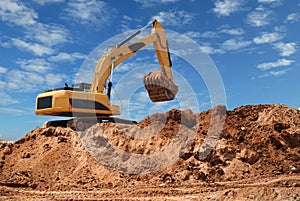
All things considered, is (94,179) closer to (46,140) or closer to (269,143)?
(46,140)

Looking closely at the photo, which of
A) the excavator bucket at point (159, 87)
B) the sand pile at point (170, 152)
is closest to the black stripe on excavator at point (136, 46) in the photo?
the excavator bucket at point (159, 87)

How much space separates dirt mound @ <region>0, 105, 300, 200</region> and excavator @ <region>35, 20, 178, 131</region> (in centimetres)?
115

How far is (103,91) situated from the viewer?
16062 mm

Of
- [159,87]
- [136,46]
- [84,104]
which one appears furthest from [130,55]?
[84,104]

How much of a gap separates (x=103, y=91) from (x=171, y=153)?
5893 mm

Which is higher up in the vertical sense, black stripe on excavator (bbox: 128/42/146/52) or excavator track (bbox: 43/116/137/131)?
black stripe on excavator (bbox: 128/42/146/52)

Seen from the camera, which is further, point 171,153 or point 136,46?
point 136,46

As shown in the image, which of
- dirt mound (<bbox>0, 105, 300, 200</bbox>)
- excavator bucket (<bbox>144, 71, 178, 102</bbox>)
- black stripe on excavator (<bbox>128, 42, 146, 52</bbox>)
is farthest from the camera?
black stripe on excavator (<bbox>128, 42, 146, 52</bbox>)

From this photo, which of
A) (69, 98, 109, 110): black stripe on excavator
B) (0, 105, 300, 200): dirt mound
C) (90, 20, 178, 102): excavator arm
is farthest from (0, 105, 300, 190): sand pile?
(90, 20, 178, 102): excavator arm

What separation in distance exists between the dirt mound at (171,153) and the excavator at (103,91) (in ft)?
3.77

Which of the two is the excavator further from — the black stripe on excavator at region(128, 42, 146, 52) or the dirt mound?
the dirt mound

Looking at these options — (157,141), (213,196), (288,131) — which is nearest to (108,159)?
(157,141)

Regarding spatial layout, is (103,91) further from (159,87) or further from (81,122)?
(159,87)

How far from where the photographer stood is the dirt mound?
10820mm
